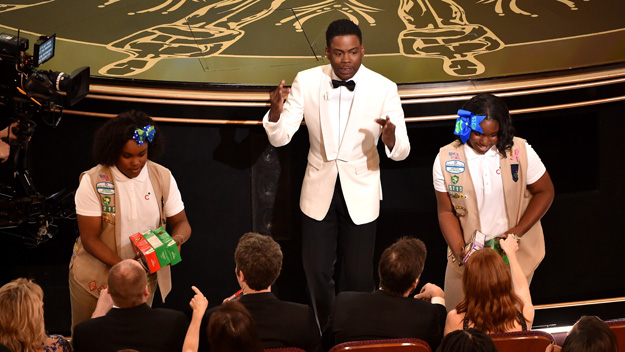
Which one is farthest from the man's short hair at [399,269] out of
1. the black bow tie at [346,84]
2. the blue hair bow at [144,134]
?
the blue hair bow at [144,134]

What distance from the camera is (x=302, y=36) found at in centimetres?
491

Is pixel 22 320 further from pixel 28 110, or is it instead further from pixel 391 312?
pixel 28 110

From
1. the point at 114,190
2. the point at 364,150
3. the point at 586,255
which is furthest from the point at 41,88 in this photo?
the point at 586,255

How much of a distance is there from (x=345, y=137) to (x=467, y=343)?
73.5 inches

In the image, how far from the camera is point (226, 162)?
4.45 metres

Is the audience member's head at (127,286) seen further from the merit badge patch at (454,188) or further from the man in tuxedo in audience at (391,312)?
the merit badge patch at (454,188)

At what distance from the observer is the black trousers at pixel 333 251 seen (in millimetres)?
4016

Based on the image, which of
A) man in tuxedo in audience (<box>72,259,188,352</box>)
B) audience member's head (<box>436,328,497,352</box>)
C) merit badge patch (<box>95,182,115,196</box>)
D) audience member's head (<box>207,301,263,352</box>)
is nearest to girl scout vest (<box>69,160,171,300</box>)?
merit badge patch (<box>95,182,115,196</box>)

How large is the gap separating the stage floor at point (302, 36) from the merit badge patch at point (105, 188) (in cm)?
92

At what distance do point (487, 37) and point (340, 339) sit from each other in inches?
105

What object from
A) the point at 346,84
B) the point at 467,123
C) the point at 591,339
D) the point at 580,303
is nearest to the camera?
the point at 591,339

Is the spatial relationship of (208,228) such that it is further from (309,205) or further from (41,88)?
(41,88)

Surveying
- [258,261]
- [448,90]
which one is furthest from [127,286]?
[448,90]

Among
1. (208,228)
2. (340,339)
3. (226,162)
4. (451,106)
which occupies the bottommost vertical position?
(340,339)
